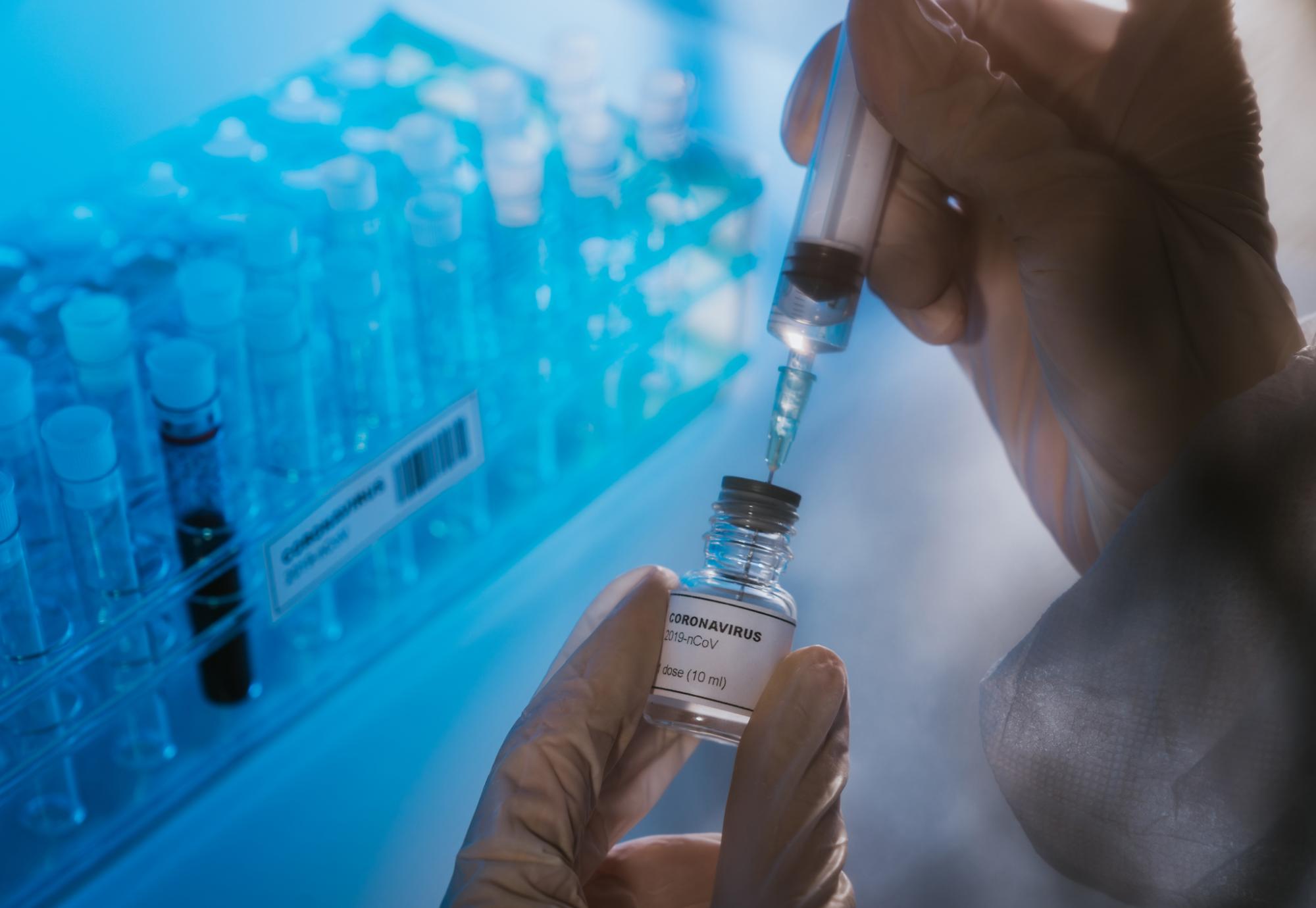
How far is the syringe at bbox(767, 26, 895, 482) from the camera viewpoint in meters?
1.01

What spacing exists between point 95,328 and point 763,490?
1.92ft

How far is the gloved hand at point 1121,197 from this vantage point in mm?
925

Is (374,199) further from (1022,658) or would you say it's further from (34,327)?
(1022,658)

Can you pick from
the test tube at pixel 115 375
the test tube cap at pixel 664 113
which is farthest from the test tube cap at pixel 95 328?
the test tube cap at pixel 664 113

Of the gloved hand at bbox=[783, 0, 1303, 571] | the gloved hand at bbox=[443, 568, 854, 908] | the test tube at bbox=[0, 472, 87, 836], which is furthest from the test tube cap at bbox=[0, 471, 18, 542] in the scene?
the gloved hand at bbox=[783, 0, 1303, 571]

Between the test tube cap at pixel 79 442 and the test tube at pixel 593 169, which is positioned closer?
the test tube cap at pixel 79 442

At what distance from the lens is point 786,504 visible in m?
0.87

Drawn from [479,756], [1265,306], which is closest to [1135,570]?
[1265,306]

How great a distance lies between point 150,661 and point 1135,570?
86cm

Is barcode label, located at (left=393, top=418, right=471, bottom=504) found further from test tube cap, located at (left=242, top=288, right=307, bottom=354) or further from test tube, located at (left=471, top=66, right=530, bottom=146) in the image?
test tube, located at (left=471, top=66, right=530, bottom=146)

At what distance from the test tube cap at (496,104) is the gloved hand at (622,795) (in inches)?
23.9

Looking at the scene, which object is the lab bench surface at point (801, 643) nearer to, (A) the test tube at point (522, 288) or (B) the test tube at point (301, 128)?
(A) the test tube at point (522, 288)

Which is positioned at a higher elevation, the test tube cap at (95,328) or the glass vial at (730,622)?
the test tube cap at (95,328)

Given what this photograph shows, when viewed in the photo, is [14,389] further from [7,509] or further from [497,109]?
[497,109]
